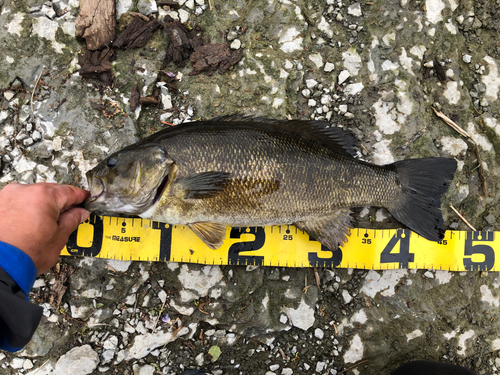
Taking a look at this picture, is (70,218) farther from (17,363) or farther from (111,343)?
(17,363)

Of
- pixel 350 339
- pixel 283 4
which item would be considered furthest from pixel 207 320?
pixel 283 4

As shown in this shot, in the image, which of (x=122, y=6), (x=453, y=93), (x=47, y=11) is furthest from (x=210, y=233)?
(x=453, y=93)

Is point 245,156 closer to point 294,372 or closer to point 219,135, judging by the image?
point 219,135

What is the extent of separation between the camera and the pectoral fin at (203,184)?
2.88 m

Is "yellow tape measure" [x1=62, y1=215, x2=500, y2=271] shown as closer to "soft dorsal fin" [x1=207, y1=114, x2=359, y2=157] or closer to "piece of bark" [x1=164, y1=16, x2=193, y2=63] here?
"soft dorsal fin" [x1=207, y1=114, x2=359, y2=157]

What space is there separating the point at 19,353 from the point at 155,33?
3.70m

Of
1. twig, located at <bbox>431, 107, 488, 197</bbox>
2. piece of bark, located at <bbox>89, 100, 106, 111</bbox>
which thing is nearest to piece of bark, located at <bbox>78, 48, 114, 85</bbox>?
piece of bark, located at <bbox>89, 100, 106, 111</bbox>

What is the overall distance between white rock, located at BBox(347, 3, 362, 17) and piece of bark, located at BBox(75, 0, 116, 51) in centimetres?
267

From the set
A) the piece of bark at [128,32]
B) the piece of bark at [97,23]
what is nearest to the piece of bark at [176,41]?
the piece of bark at [128,32]

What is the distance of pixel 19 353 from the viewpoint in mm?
3391

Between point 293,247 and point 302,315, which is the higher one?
point 293,247

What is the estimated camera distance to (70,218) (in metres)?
2.89

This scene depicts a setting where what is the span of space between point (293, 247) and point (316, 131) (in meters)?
1.26

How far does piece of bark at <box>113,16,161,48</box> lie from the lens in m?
3.58
